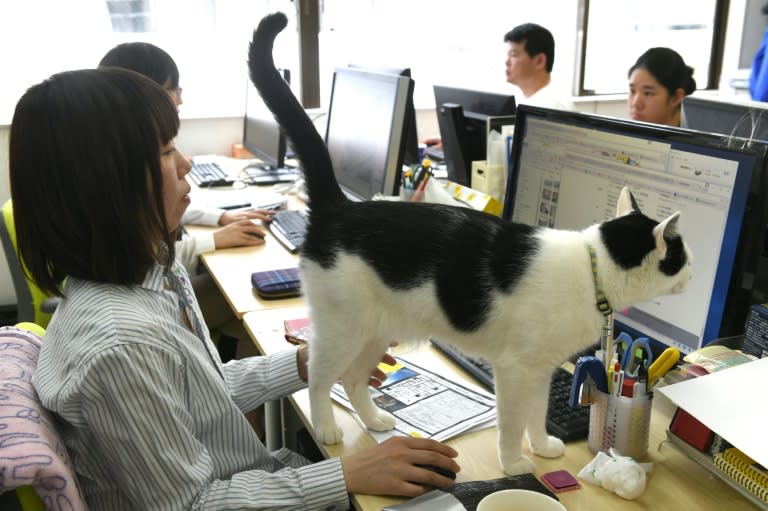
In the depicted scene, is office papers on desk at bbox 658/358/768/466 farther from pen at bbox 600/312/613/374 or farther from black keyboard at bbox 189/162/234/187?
black keyboard at bbox 189/162/234/187

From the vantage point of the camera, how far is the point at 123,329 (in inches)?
31.5

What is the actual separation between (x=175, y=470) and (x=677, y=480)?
0.69 m

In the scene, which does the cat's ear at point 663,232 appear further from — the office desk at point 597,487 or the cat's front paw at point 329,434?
the cat's front paw at point 329,434

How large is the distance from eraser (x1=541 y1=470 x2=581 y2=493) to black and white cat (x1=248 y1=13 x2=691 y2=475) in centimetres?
3

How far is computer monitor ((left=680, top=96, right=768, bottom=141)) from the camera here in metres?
1.33

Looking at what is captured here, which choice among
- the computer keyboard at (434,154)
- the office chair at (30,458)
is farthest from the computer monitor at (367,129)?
the office chair at (30,458)

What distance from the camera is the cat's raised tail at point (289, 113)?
1059 mm

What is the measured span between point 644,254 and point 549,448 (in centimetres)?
32

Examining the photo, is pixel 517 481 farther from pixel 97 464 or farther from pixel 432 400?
pixel 97 464

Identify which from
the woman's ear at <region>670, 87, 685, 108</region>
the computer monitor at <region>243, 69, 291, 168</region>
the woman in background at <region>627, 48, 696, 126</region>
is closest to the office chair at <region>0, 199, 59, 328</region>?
the computer monitor at <region>243, 69, 291, 168</region>

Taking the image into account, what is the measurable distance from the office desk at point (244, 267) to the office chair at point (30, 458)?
2.46 feet

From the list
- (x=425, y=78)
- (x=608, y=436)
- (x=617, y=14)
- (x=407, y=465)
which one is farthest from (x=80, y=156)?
(x=617, y=14)

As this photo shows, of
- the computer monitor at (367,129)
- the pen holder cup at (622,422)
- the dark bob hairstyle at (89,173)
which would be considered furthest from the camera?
the computer monitor at (367,129)

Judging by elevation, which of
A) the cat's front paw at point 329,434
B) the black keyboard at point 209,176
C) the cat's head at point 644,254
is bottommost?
the cat's front paw at point 329,434
